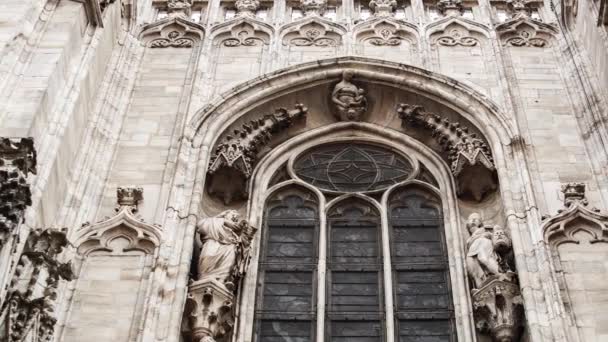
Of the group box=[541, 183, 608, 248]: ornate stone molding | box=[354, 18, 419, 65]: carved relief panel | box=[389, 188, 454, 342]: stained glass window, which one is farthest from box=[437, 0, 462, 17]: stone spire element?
box=[541, 183, 608, 248]: ornate stone molding

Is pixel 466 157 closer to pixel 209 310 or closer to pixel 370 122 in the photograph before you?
pixel 370 122

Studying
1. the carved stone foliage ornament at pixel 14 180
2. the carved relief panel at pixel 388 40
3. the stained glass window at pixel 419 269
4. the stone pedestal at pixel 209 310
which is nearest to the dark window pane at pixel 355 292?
the stained glass window at pixel 419 269

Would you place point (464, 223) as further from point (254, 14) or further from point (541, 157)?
point (254, 14)

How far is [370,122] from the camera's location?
15688 mm

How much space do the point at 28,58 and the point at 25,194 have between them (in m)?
2.99

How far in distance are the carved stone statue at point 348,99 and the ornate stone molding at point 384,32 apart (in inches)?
42.5

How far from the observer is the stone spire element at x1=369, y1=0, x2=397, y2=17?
55.7ft

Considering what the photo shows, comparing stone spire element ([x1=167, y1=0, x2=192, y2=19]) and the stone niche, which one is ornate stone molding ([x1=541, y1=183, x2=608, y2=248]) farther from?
stone spire element ([x1=167, y1=0, x2=192, y2=19])

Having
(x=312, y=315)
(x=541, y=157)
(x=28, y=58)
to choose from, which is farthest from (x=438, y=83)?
(x=28, y=58)

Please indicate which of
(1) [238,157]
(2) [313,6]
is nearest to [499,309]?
(1) [238,157]

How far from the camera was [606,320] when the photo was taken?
1109 cm

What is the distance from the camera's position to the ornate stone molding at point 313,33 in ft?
53.5

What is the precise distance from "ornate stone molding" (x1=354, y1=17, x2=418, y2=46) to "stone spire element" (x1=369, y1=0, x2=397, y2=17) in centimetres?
29

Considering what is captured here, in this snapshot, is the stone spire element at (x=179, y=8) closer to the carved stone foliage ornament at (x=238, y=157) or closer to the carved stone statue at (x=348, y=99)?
the carved stone foliage ornament at (x=238, y=157)
